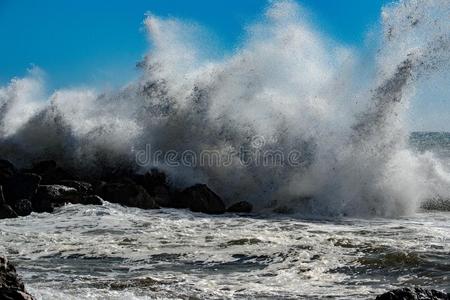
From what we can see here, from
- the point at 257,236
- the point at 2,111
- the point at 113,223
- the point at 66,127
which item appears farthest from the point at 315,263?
the point at 2,111

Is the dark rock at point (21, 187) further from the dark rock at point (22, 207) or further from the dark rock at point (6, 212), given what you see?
the dark rock at point (6, 212)

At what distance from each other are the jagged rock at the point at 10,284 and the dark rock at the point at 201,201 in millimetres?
7721

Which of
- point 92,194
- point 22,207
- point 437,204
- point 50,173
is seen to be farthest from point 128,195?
point 437,204

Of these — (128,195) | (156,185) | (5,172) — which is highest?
(5,172)

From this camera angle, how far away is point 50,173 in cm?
1448

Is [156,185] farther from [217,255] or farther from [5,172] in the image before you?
[217,255]

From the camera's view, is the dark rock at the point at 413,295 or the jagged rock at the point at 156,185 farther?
the jagged rock at the point at 156,185

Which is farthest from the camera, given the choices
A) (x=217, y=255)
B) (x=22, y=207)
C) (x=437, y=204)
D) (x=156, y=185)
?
(x=437, y=204)

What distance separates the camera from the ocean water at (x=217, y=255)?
6613mm

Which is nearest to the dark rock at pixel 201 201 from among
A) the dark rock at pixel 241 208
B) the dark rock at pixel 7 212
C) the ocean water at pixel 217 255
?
the dark rock at pixel 241 208

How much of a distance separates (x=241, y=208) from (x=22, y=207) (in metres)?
4.46

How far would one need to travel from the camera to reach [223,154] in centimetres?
1612

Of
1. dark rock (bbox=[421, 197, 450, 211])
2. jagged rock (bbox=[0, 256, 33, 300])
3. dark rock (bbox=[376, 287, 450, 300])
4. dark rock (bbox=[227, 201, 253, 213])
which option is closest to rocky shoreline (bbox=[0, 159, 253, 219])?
dark rock (bbox=[227, 201, 253, 213])

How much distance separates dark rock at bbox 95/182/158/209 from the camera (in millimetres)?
12945
